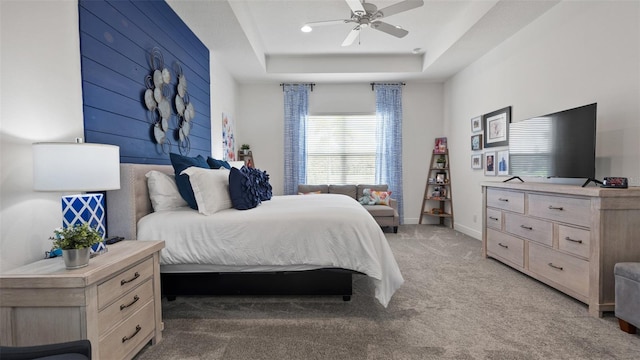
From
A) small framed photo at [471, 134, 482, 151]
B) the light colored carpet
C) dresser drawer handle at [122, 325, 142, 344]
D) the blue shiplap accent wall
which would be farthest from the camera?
small framed photo at [471, 134, 482, 151]

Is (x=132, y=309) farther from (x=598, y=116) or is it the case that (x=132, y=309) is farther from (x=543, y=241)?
(x=598, y=116)

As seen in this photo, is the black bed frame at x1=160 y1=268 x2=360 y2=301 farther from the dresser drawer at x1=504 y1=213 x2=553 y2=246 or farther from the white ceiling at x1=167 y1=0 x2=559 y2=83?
the white ceiling at x1=167 y1=0 x2=559 y2=83

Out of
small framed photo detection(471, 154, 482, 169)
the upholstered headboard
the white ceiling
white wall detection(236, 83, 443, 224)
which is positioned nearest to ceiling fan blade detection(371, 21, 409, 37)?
the white ceiling

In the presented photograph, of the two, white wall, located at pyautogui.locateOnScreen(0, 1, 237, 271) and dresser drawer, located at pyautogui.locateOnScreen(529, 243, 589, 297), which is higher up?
white wall, located at pyautogui.locateOnScreen(0, 1, 237, 271)

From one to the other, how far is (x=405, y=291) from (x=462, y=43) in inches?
129

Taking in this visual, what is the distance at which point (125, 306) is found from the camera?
1489mm

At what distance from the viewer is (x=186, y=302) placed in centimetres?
233

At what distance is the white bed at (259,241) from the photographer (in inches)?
80.1

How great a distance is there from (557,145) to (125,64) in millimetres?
3788

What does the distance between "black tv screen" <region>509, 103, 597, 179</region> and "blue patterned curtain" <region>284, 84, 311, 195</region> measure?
346 cm

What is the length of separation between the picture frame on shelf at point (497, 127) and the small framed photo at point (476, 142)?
0.43ft

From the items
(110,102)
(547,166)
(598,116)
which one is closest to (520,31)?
(598,116)

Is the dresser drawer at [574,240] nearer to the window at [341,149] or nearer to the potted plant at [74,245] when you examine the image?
the potted plant at [74,245]

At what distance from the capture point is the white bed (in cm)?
204
